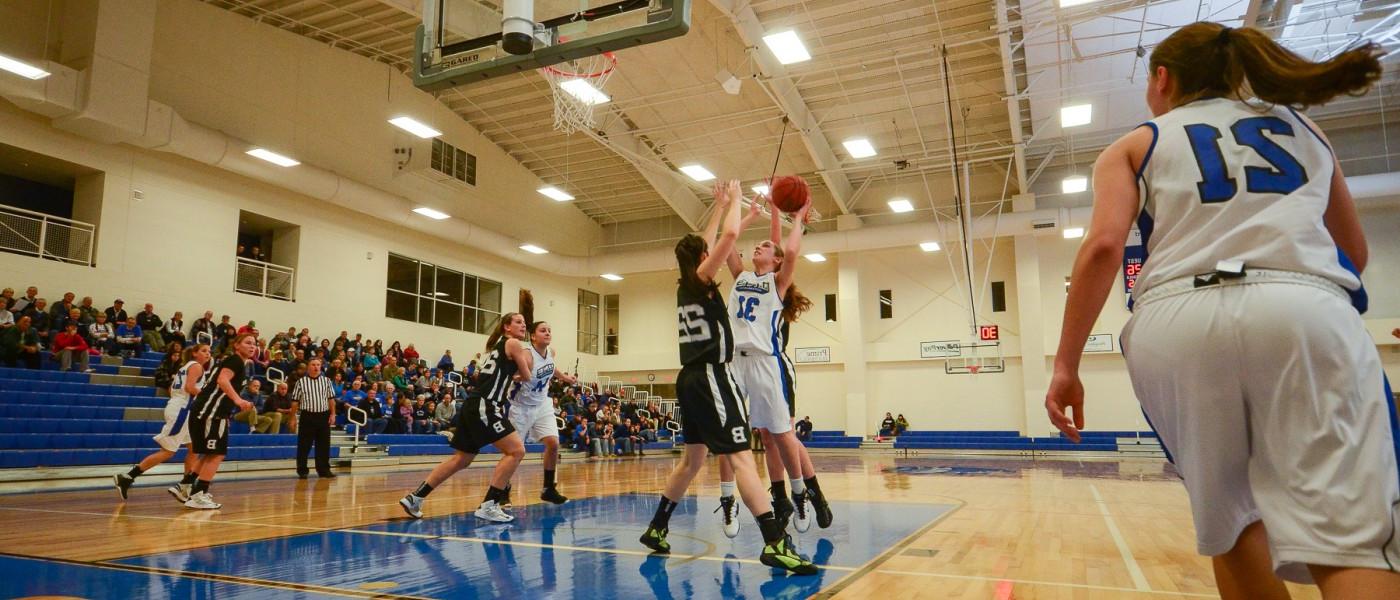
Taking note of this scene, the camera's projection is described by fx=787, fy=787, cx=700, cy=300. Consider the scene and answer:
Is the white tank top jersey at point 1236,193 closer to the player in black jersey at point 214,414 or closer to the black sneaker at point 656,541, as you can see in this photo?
the black sneaker at point 656,541

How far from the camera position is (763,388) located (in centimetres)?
441

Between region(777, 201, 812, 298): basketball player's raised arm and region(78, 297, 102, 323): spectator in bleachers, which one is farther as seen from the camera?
region(78, 297, 102, 323): spectator in bleachers

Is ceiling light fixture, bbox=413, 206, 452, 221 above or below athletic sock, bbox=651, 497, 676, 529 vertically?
above

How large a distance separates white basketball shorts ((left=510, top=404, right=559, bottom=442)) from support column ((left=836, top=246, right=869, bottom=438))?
56.8ft

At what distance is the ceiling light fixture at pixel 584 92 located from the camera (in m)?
13.4

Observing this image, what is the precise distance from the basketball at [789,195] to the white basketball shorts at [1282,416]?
3.36 m

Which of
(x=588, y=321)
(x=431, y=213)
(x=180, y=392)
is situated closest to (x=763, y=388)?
(x=180, y=392)

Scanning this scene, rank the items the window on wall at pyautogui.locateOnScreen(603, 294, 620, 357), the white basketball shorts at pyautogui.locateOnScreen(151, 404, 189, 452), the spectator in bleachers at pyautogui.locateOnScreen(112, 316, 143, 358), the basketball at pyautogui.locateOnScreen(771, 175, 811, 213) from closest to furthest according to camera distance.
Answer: the basketball at pyautogui.locateOnScreen(771, 175, 811, 213) → the white basketball shorts at pyautogui.locateOnScreen(151, 404, 189, 452) → the spectator in bleachers at pyautogui.locateOnScreen(112, 316, 143, 358) → the window on wall at pyautogui.locateOnScreen(603, 294, 620, 357)

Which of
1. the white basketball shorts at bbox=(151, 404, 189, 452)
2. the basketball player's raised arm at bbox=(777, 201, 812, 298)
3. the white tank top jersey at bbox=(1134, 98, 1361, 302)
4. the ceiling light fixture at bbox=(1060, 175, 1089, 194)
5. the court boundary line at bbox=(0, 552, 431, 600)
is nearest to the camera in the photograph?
the white tank top jersey at bbox=(1134, 98, 1361, 302)

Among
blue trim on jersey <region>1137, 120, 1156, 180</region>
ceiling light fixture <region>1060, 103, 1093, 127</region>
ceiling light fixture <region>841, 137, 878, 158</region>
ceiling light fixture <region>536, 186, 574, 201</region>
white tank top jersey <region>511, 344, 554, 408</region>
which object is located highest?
ceiling light fixture <region>1060, 103, 1093, 127</region>

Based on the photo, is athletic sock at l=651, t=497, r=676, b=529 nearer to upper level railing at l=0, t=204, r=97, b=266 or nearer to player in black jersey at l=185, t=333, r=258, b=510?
player in black jersey at l=185, t=333, r=258, b=510

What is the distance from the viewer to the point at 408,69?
Answer: 18516 mm

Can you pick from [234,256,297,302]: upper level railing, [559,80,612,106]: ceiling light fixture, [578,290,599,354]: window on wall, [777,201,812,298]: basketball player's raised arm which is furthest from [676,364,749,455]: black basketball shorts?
[578,290,599,354]: window on wall

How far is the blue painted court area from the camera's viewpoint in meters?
3.06
